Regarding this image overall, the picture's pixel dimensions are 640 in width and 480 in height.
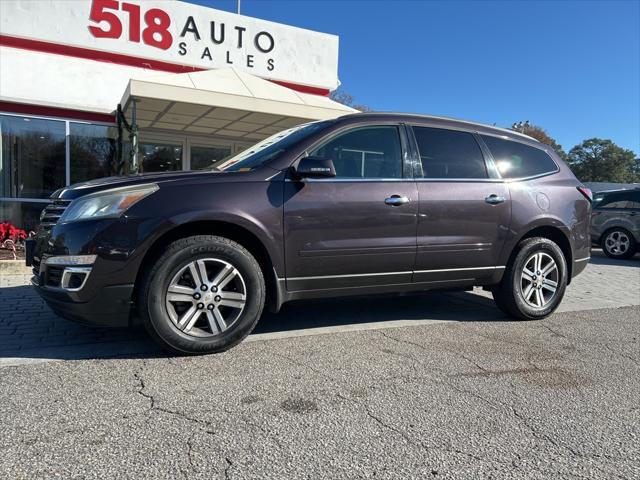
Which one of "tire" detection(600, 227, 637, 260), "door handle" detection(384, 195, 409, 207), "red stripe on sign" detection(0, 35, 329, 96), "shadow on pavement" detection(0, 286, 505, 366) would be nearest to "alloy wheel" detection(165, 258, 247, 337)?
"shadow on pavement" detection(0, 286, 505, 366)

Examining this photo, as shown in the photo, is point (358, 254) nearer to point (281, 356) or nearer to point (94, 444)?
point (281, 356)

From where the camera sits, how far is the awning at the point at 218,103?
8180 mm

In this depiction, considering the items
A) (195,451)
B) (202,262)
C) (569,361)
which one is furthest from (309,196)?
(569,361)

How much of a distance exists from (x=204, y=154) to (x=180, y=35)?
283 centimetres

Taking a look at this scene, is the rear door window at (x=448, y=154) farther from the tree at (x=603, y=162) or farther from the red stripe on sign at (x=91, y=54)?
the tree at (x=603, y=162)

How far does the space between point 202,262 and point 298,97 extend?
23.3ft

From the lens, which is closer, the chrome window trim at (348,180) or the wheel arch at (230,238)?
the wheel arch at (230,238)

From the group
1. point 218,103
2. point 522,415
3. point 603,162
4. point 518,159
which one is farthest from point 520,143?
point 603,162

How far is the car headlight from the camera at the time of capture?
332 centimetres

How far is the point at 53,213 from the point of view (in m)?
3.64

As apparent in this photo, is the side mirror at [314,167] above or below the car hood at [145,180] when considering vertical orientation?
above

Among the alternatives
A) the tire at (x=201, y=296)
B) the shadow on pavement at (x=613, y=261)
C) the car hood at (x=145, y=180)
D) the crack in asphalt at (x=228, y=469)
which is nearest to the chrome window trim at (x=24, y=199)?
the car hood at (x=145, y=180)

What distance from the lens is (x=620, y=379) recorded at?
3455 millimetres

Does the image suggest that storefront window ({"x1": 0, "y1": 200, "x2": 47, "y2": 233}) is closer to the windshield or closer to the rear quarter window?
the windshield
